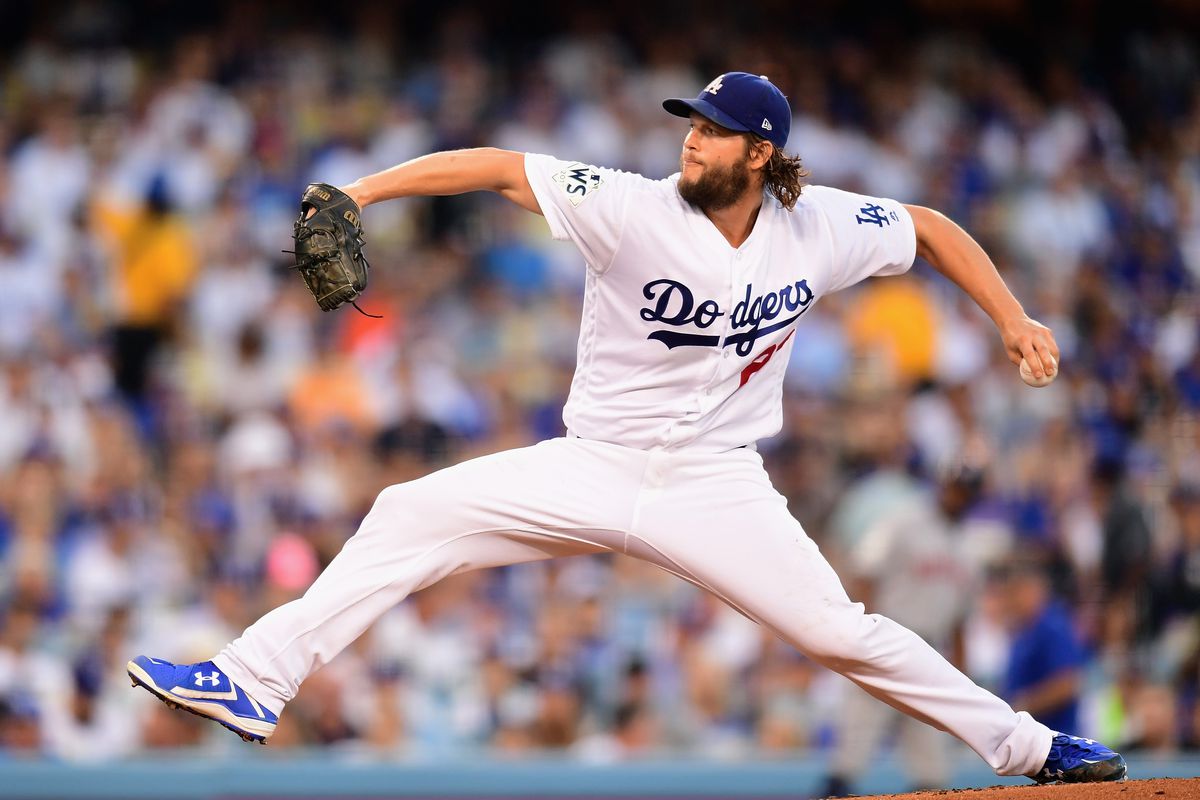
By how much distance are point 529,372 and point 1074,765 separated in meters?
5.36

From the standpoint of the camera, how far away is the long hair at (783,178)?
13.8ft

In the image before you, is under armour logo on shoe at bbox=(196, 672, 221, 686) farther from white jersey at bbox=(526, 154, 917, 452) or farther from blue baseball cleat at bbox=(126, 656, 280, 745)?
white jersey at bbox=(526, 154, 917, 452)

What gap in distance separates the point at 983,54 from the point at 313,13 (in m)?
4.98

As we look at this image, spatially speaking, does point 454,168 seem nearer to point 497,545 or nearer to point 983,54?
point 497,545

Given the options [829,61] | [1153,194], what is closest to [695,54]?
[829,61]

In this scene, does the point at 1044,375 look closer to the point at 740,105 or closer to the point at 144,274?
the point at 740,105

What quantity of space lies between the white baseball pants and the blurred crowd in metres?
2.90

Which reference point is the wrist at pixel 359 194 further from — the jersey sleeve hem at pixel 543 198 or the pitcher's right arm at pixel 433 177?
the jersey sleeve hem at pixel 543 198

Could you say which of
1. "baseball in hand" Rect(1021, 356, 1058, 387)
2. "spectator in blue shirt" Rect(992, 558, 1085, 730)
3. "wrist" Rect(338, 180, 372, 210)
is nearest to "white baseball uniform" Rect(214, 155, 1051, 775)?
"wrist" Rect(338, 180, 372, 210)

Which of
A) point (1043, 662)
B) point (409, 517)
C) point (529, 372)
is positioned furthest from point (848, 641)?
point (529, 372)

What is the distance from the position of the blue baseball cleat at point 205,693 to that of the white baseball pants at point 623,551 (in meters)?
0.03

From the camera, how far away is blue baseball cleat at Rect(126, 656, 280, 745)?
12.7 feet

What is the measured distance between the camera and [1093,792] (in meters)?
4.18

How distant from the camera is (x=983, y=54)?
1223 cm
